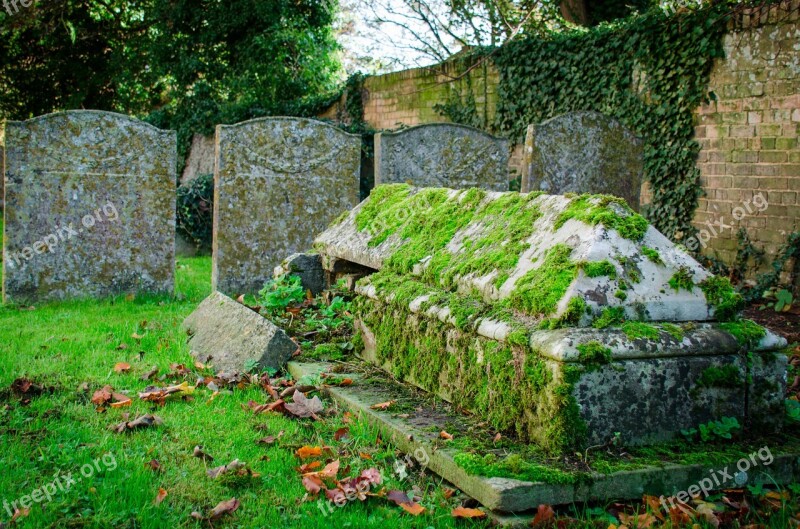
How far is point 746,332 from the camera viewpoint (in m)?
3.21

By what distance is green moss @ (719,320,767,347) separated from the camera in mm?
3182

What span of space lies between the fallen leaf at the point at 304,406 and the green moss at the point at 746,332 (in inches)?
80.5

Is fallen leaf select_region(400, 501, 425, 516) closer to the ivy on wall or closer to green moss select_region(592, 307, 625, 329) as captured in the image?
green moss select_region(592, 307, 625, 329)

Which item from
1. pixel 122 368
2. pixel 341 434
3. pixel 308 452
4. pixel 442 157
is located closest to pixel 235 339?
pixel 122 368

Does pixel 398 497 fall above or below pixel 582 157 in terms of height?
below

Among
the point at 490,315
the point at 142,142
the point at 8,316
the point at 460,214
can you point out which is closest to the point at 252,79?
the point at 142,142

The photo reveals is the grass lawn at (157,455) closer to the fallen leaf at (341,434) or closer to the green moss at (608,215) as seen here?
the fallen leaf at (341,434)

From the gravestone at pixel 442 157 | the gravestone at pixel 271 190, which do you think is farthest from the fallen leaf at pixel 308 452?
the gravestone at pixel 442 157

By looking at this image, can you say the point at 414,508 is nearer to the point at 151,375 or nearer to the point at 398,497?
the point at 398,497

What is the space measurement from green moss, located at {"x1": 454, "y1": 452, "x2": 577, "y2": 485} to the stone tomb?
0.54 feet

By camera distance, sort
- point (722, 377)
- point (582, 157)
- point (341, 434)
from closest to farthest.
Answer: point (722, 377)
point (341, 434)
point (582, 157)

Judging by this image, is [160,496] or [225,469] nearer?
[160,496]

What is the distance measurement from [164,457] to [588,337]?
6.43 ft

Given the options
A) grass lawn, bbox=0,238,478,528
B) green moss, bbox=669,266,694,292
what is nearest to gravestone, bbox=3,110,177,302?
grass lawn, bbox=0,238,478,528
